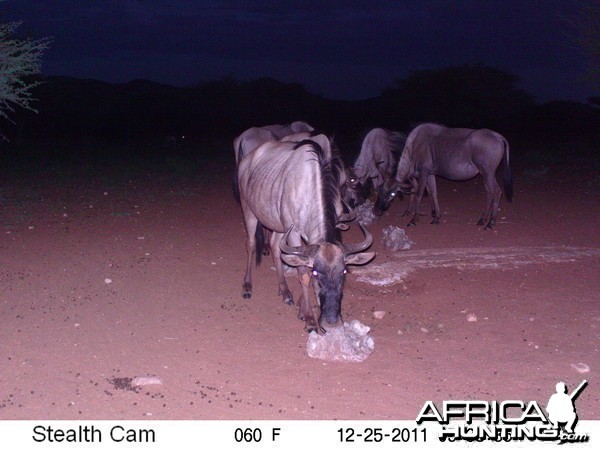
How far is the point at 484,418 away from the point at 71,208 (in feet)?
31.0

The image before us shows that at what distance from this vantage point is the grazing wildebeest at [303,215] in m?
5.12

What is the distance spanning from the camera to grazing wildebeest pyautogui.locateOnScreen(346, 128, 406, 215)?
1202 cm

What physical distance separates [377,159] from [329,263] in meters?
7.83

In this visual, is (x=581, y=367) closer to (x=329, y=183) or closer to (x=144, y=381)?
(x=329, y=183)

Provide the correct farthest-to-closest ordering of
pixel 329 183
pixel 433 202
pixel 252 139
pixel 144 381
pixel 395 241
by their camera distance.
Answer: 1. pixel 433 202
2. pixel 252 139
3. pixel 395 241
4. pixel 329 183
5. pixel 144 381

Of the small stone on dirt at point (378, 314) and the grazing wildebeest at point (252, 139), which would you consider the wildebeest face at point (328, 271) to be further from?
the grazing wildebeest at point (252, 139)

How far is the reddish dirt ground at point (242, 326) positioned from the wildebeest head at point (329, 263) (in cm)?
48

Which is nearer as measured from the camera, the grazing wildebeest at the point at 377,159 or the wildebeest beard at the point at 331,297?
the wildebeest beard at the point at 331,297

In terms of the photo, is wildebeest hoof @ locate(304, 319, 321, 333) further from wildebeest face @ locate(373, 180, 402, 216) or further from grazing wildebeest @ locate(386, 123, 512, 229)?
wildebeest face @ locate(373, 180, 402, 216)

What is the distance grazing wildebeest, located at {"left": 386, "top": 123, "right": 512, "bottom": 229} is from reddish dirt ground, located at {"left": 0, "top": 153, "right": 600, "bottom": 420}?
25.5 inches

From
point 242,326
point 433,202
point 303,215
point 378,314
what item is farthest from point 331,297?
point 433,202

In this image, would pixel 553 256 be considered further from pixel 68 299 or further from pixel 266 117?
pixel 266 117

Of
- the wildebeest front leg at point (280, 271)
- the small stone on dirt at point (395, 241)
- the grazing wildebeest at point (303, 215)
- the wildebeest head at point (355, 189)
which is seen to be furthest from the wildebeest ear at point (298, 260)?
the wildebeest head at point (355, 189)

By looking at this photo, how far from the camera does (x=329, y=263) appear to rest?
201 inches
